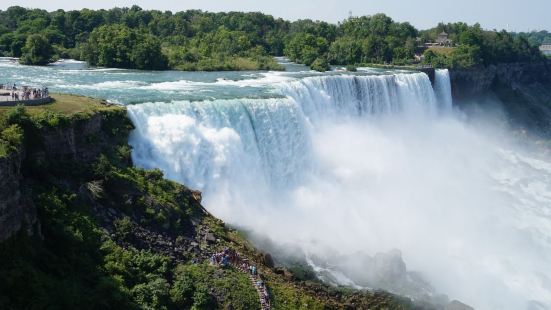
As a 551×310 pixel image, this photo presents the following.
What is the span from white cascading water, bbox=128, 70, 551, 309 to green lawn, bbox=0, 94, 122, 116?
153 cm

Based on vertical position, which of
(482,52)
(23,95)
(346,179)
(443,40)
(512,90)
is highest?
(443,40)

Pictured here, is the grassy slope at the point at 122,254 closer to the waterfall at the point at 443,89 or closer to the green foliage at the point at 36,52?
the green foliage at the point at 36,52

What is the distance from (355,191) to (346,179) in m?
0.87

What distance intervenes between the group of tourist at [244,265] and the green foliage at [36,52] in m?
33.3

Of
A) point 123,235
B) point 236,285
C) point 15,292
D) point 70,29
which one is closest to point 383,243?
point 236,285

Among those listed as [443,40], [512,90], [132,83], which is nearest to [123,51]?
[132,83]

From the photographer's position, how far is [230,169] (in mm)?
25000

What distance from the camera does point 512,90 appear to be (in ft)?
204

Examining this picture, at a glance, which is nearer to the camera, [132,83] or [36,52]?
[132,83]

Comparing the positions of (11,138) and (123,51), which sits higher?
(123,51)

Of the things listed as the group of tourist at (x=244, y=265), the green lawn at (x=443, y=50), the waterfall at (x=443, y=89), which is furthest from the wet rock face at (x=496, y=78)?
the group of tourist at (x=244, y=265)

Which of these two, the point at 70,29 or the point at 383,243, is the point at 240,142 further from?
the point at 70,29

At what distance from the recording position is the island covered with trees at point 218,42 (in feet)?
156

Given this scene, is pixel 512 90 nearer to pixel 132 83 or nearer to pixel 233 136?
pixel 132 83
